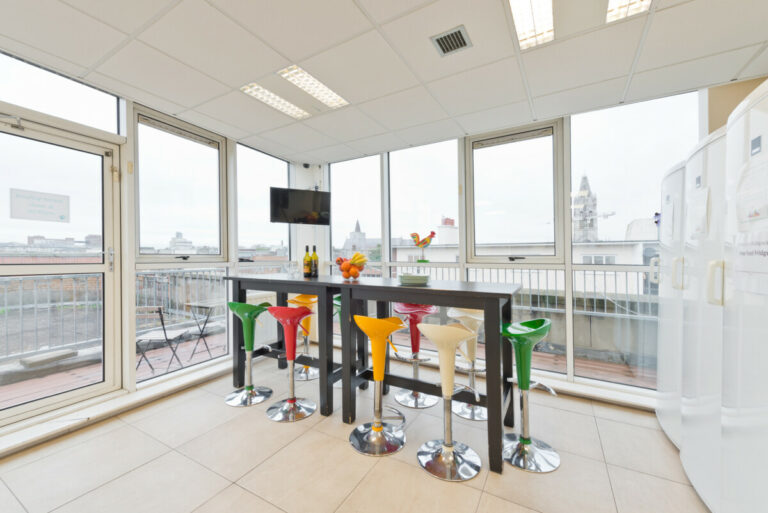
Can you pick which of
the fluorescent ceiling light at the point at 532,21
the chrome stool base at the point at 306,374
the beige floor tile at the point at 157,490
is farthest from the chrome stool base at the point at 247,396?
the fluorescent ceiling light at the point at 532,21

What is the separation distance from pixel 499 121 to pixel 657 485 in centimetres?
316

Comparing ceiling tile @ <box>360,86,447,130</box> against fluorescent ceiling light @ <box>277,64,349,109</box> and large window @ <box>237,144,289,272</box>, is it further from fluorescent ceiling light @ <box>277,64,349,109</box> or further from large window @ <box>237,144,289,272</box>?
large window @ <box>237,144,289,272</box>

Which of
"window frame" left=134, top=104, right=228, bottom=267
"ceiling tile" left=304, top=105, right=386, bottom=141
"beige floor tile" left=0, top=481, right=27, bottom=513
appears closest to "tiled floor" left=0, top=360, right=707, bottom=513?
"beige floor tile" left=0, top=481, right=27, bottom=513

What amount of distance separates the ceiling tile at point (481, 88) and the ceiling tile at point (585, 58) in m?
0.13

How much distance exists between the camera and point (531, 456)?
2006mm

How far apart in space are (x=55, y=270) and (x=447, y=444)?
10.9 feet

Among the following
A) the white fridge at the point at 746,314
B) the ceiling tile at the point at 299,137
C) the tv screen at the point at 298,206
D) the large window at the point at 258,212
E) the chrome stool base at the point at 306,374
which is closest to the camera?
the white fridge at the point at 746,314

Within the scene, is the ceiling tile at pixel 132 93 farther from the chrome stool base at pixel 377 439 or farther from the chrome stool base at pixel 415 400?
the chrome stool base at pixel 415 400

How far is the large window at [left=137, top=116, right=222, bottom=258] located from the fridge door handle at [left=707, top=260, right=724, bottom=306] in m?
4.21

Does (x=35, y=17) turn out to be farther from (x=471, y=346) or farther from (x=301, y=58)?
(x=471, y=346)

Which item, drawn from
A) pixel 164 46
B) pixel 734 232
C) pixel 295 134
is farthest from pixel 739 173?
pixel 295 134

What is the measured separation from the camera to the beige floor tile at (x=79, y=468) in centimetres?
172

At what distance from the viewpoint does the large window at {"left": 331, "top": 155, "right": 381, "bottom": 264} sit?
14.7 ft

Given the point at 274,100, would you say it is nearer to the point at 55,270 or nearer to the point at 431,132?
the point at 431,132
